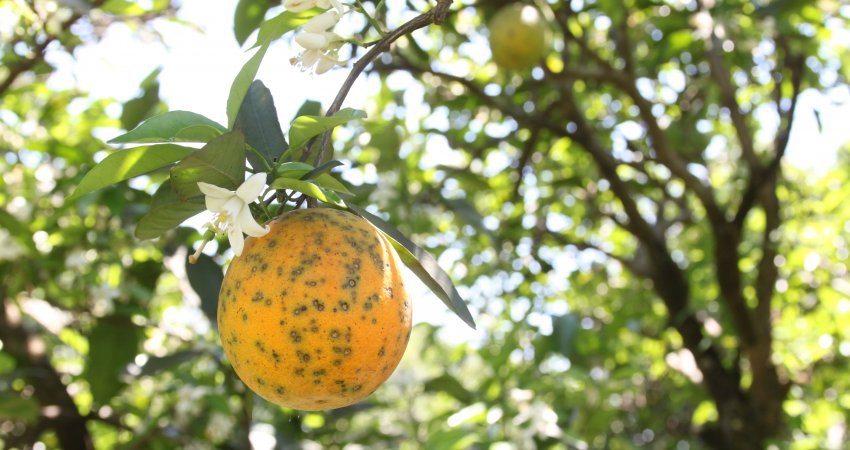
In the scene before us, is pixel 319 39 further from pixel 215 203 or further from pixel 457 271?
pixel 457 271

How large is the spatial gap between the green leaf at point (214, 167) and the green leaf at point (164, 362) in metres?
1.13

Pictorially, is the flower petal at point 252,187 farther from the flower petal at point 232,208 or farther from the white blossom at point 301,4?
the white blossom at point 301,4

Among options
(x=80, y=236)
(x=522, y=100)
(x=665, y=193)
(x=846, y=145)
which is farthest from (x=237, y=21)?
(x=846, y=145)

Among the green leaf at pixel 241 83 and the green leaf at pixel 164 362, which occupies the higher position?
the green leaf at pixel 241 83

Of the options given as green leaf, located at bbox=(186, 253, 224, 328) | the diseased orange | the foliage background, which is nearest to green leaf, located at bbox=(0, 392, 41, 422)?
the foliage background

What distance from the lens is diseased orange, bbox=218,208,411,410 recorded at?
0.81 meters

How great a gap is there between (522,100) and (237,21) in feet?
5.36

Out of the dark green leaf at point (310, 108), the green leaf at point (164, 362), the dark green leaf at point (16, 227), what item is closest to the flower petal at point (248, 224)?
the dark green leaf at point (310, 108)

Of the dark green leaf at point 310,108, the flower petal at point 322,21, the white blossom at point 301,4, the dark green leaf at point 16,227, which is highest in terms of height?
the white blossom at point 301,4

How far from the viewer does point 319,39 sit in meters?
0.95

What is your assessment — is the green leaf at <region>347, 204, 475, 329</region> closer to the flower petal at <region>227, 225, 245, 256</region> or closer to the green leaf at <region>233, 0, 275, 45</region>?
the flower petal at <region>227, 225, 245, 256</region>

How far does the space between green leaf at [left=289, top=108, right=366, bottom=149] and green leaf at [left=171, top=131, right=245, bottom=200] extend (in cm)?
6

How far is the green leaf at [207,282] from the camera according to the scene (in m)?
1.34

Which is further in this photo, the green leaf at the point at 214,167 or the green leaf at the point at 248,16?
the green leaf at the point at 248,16
